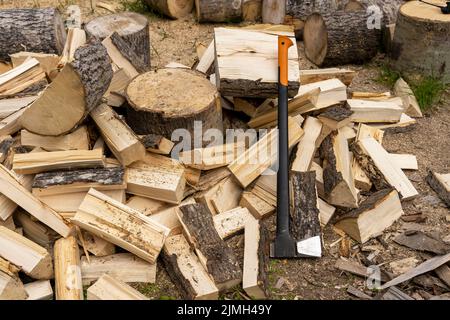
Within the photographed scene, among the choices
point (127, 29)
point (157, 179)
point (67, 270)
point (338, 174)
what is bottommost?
point (67, 270)

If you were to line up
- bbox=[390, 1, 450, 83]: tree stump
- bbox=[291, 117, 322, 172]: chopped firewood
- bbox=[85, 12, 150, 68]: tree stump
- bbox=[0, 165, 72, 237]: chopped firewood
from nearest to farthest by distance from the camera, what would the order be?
bbox=[0, 165, 72, 237]: chopped firewood
bbox=[291, 117, 322, 172]: chopped firewood
bbox=[85, 12, 150, 68]: tree stump
bbox=[390, 1, 450, 83]: tree stump

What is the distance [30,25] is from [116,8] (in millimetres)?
1938

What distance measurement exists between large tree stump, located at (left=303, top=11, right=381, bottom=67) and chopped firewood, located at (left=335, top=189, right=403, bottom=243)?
8.12 feet

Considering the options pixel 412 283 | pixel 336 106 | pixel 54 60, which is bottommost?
pixel 412 283

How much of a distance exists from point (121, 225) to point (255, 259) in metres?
0.83

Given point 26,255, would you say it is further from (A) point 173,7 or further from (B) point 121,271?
(A) point 173,7

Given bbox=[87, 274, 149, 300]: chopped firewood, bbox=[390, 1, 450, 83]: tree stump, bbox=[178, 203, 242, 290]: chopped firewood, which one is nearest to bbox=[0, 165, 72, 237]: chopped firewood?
bbox=[87, 274, 149, 300]: chopped firewood

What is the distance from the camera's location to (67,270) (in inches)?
115

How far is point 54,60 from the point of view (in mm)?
4445

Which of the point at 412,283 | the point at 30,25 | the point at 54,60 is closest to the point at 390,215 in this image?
the point at 412,283

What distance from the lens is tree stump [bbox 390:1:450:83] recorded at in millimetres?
5051

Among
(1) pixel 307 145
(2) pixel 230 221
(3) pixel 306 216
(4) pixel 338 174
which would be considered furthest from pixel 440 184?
(2) pixel 230 221

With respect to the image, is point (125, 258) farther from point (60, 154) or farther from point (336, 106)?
point (336, 106)

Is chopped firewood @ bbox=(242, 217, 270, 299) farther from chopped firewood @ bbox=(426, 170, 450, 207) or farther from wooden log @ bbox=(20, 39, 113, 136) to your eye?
chopped firewood @ bbox=(426, 170, 450, 207)
